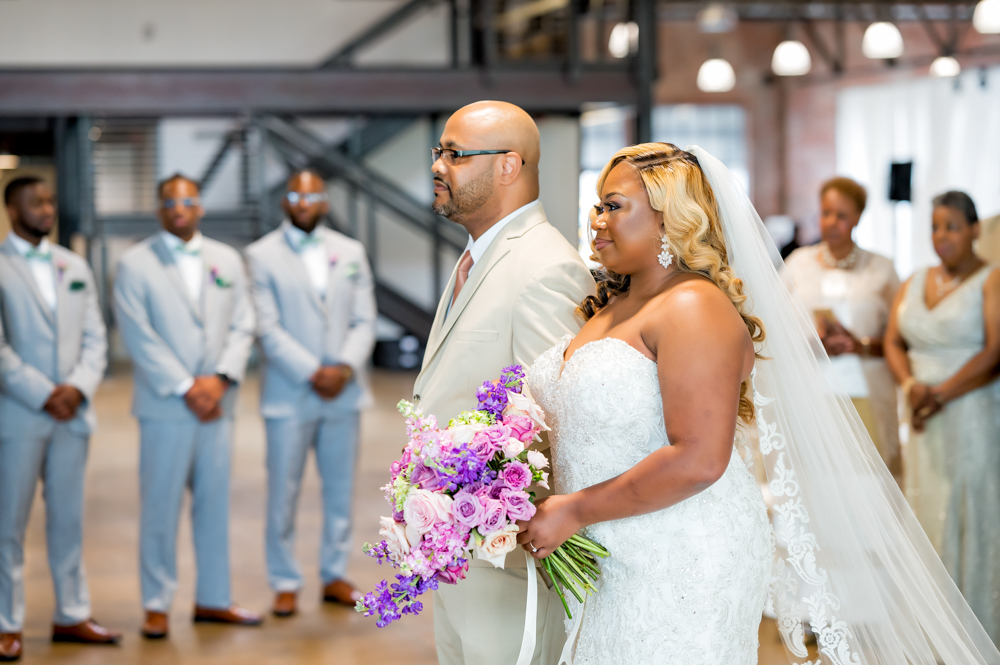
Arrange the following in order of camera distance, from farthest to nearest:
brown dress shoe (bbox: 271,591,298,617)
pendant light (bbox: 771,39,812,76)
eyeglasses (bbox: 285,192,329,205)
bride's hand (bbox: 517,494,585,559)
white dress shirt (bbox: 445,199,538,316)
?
1. pendant light (bbox: 771,39,812,76)
2. eyeglasses (bbox: 285,192,329,205)
3. brown dress shoe (bbox: 271,591,298,617)
4. white dress shirt (bbox: 445,199,538,316)
5. bride's hand (bbox: 517,494,585,559)

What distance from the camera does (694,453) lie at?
1.94 meters

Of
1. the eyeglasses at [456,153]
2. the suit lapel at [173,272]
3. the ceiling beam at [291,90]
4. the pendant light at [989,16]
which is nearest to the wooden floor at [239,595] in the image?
the suit lapel at [173,272]

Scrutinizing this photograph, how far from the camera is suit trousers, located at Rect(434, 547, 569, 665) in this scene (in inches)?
96.6

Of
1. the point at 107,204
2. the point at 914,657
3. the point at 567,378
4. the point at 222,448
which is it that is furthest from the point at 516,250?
the point at 107,204

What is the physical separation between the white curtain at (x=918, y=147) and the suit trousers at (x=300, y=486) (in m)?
3.56

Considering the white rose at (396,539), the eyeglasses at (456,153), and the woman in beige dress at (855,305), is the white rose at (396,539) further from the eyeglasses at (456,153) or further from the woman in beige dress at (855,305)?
the woman in beige dress at (855,305)

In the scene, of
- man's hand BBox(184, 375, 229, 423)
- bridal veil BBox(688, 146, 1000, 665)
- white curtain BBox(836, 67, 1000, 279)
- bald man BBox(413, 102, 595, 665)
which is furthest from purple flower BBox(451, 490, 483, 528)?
white curtain BBox(836, 67, 1000, 279)

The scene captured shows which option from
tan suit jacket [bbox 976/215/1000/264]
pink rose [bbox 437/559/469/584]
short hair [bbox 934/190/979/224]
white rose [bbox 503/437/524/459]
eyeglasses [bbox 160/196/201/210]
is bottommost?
pink rose [bbox 437/559/469/584]

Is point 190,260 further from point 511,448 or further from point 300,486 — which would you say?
point 511,448

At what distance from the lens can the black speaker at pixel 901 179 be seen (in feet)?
18.1

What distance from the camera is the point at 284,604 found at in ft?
15.3

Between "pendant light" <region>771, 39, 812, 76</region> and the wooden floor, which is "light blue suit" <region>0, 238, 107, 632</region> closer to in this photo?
the wooden floor

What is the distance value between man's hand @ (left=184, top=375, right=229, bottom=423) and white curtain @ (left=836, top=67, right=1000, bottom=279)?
4030mm

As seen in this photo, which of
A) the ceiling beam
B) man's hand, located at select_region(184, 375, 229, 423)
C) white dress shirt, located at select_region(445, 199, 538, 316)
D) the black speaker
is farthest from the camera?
the ceiling beam
